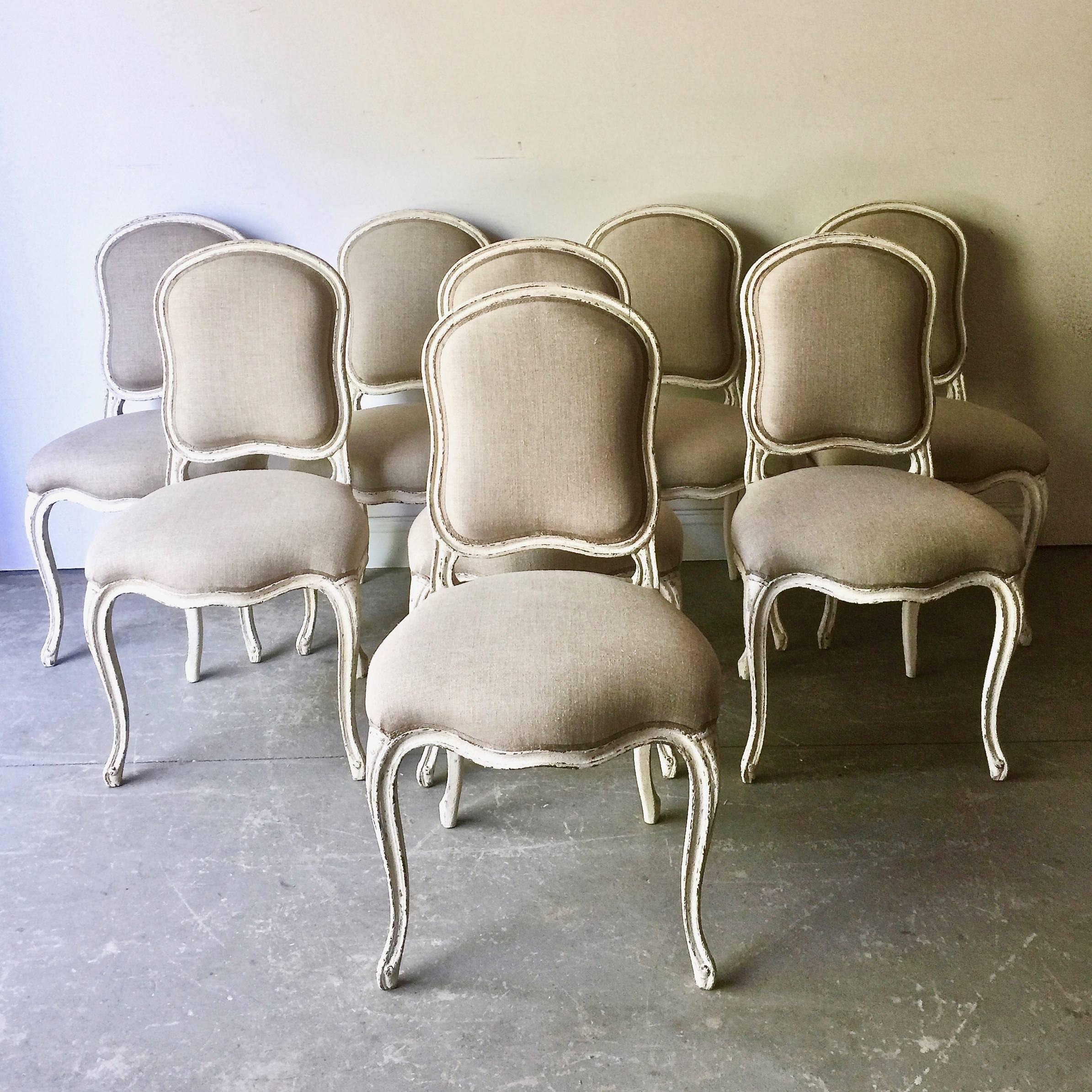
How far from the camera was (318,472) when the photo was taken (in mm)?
3320

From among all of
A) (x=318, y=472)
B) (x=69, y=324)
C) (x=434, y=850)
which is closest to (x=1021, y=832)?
(x=434, y=850)

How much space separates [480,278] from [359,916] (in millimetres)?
1550

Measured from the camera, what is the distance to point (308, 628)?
2838 millimetres

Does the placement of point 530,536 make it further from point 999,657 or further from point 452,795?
point 999,657

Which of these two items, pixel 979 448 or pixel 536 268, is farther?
pixel 979 448

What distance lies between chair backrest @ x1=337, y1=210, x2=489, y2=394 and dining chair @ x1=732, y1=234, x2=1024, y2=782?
1.07 m

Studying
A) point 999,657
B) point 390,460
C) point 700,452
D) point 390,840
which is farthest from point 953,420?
point 390,840

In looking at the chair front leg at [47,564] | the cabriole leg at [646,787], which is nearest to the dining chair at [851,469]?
the cabriole leg at [646,787]

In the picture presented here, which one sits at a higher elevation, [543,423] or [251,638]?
[543,423]

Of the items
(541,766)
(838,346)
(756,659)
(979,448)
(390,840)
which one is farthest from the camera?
(979,448)

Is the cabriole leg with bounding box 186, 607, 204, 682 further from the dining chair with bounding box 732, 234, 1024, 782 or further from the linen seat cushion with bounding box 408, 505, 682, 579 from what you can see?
the dining chair with bounding box 732, 234, 1024, 782

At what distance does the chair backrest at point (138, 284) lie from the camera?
9.93ft

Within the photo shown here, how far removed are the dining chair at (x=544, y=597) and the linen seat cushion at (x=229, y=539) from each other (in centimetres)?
31

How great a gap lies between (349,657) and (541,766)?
2.71ft
